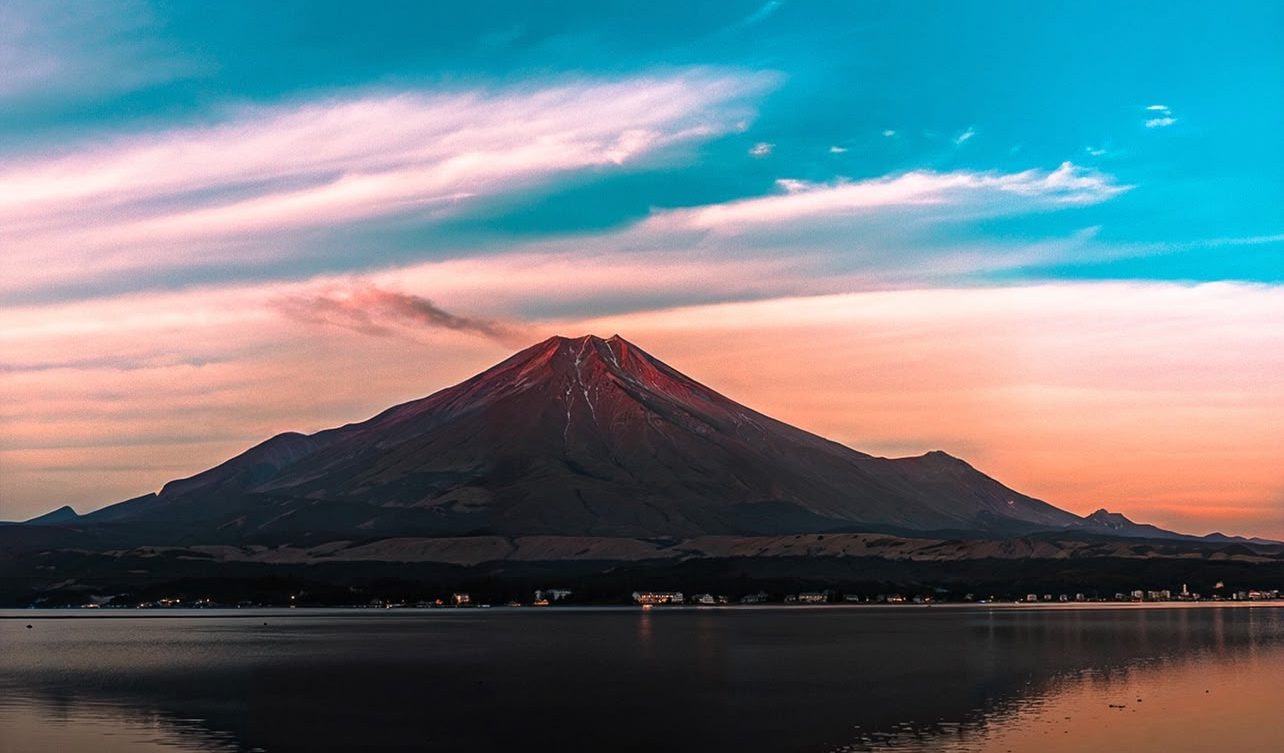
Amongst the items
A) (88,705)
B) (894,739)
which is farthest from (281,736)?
(894,739)

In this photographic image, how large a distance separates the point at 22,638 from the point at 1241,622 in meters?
144

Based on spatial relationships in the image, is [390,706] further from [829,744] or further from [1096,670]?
[1096,670]

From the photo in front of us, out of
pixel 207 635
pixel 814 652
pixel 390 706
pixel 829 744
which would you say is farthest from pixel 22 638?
pixel 829 744

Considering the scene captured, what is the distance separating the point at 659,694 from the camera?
81188mm

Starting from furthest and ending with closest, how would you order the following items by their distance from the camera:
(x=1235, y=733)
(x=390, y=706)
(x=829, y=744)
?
(x=390, y=706), (x=1235, y=733), (x=829, y=744)

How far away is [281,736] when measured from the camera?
6269 cm

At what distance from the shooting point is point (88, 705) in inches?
3041

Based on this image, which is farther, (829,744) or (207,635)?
(207,635)

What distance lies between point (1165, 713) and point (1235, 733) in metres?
7.71

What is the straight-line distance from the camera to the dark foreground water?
2409 inches

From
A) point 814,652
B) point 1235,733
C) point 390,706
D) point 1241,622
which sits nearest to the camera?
point 1235,733

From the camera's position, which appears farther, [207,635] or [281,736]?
[207,635]

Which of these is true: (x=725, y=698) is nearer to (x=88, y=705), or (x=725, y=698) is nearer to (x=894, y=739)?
(x=894, y=739)

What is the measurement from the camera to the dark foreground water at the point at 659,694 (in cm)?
6119
